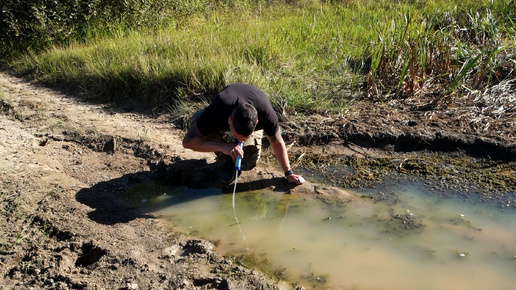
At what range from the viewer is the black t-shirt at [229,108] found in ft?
12.3

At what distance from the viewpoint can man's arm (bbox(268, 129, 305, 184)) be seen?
4.13 meters

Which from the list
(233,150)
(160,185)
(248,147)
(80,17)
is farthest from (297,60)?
(80,17)

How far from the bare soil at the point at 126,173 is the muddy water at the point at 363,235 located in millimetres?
194

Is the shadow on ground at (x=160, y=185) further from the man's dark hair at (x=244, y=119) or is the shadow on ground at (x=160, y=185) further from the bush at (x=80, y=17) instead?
the bush at (x=80, y=17)

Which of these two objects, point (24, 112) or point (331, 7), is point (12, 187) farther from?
point (331, 7)

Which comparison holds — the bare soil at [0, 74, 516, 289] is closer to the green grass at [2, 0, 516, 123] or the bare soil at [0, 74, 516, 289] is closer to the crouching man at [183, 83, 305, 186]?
the green grass at [2, 0, 516, 123]

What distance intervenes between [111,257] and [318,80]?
3493 mm

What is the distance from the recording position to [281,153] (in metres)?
4.24

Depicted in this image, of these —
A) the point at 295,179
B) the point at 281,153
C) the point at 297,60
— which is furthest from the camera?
the point at 297,60

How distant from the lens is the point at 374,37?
22.1ft

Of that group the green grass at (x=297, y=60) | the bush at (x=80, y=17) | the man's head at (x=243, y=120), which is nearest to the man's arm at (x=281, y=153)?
the man's head at (x=243, y=120)

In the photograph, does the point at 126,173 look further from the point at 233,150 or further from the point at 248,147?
the point at 233,150

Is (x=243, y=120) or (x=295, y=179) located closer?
(x=243, y=120)

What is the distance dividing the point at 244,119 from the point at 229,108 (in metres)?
0.36
